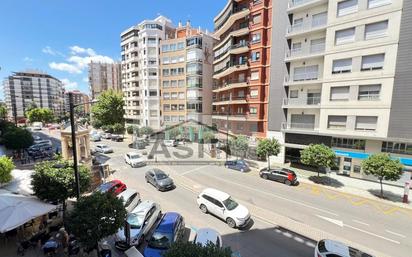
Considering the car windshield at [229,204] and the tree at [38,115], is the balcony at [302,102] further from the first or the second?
the tree at [38,115]

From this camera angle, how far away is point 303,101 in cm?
2466

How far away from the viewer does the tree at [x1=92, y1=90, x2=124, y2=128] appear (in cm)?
4816

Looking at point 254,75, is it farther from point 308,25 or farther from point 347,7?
point 347,7

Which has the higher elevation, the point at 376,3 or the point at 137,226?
the point at 376,3

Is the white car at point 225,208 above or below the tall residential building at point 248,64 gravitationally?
below

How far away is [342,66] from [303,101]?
5409 mm

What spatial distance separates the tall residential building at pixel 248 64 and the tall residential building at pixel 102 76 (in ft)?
291

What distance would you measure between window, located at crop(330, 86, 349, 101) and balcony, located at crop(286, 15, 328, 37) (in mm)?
7065

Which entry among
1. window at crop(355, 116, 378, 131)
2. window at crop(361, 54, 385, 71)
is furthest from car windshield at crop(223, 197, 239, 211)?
window at crop(361, 54, 385, 71)

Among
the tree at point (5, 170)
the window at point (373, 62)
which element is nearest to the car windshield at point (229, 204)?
the tree at point (5, 170)

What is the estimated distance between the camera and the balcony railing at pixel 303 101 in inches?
933

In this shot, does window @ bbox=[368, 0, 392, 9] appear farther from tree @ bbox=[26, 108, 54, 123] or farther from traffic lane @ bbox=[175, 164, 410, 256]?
tree @ bbox=[26, 108, 54, 123]

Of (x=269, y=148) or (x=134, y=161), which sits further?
(x=134, y=161)

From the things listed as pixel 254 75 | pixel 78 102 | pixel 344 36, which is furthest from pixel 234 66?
pixel 78 102
